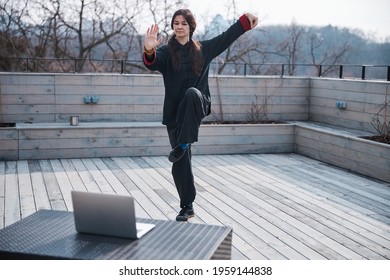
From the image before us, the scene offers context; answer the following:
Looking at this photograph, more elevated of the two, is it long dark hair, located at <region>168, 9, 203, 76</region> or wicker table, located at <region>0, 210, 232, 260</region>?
long dark hair, located at <region>168, 9, 203, 76</region>

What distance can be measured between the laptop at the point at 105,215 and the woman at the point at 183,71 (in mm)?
1374

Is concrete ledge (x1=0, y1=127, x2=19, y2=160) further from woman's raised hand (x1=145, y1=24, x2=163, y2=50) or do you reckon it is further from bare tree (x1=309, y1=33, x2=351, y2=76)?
bare tree (x1=309, y1=33, x2=351, y2=76)

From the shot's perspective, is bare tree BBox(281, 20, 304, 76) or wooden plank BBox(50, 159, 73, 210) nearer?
wooden plank BBox(50, 159, 73, 210)

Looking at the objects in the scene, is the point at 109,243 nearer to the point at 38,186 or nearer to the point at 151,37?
the point at 151,37

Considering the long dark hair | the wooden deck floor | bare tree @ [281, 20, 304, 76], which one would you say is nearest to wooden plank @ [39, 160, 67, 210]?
the wooden deck floor

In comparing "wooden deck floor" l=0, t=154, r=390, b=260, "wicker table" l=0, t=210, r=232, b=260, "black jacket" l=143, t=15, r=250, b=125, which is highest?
"black jacket" l=143, t=15, r=250, b=125

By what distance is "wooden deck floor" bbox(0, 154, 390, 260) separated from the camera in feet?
10.2

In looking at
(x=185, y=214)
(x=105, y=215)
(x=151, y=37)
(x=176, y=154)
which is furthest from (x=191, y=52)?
(x=105, y=215)

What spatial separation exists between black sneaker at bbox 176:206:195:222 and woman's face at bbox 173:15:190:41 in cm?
119

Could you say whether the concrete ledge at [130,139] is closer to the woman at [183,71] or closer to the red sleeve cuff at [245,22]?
the woman at [183,71]

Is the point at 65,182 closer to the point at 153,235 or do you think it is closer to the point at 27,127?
the point at 27,127

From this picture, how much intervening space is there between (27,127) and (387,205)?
3.83 meters

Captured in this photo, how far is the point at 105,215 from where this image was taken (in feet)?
5.59

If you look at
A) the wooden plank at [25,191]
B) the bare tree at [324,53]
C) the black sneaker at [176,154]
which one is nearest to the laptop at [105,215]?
the black sneaker at [176,154]
